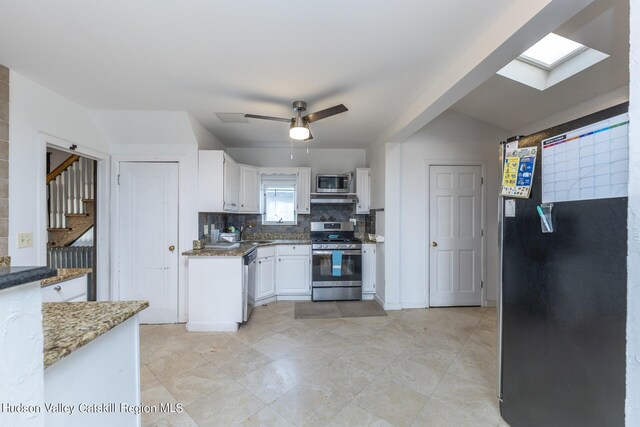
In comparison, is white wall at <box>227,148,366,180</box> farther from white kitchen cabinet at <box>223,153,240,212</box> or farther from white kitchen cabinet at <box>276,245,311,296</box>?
white kitchen cabinet at <box>276,245,311,296</box>

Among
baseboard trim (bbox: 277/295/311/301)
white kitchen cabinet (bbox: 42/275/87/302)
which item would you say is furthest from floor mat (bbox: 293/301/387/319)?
→ white kitchen cabinet (bbox: 42/275/87/302)

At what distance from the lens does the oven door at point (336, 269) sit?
152 inches

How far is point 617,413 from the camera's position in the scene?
1.06 m

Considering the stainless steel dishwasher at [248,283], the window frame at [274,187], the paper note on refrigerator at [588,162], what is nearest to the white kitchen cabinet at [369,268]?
the window frame at [274,187]

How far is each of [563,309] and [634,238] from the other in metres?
0.96

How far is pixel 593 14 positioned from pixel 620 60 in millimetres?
622

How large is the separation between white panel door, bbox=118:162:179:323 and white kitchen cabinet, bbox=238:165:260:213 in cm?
91

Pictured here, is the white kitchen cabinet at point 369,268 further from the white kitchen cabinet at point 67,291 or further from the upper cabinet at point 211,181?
the white kitchen cabinet at point 67,291

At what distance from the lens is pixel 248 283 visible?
3230 millimetres

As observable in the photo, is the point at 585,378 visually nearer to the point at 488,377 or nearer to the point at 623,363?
the point at 623,363

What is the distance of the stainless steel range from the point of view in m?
3.87

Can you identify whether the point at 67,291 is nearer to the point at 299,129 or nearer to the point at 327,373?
the point at 327,373

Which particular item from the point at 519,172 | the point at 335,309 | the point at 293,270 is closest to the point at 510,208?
the point at 519,172

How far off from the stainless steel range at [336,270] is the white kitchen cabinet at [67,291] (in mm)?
2542
